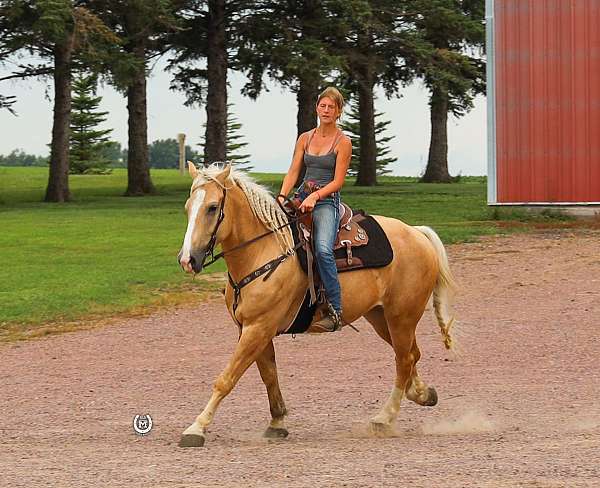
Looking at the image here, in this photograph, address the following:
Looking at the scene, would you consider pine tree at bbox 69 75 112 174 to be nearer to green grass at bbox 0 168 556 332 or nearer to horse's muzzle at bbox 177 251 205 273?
green grass at bbox 0 168 556 332

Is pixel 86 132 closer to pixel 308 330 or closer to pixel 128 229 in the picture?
pixel 128 229

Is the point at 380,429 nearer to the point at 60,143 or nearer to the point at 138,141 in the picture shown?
the point at 60,143

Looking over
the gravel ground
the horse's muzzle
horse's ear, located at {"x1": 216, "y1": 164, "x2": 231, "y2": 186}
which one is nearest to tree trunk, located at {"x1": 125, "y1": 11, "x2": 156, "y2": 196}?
the gravel ground

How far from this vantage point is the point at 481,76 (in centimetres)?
4331

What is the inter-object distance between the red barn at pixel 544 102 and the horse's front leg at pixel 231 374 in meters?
20.4

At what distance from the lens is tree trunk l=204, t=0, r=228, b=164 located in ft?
132

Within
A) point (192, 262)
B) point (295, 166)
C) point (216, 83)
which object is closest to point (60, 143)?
point (216, 83)

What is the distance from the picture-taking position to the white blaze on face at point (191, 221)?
851cm

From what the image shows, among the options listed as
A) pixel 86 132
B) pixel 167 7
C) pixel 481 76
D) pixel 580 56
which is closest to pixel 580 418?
pixel 580 56

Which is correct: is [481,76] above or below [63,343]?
above

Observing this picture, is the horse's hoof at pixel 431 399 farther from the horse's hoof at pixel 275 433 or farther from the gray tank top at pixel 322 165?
the gray tank top at pixel 322 165

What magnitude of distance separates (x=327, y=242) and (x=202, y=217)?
114 cm

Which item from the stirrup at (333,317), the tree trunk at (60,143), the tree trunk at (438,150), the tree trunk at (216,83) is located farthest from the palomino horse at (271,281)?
the tree trunk at (438,150)

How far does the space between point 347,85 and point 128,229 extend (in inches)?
662
